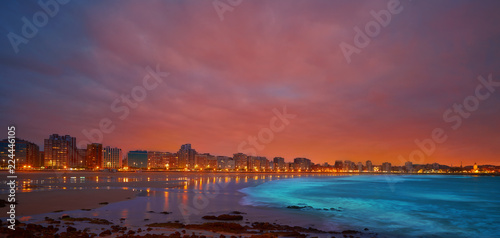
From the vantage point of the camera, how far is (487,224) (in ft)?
82.5

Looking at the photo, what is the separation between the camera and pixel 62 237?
1268cm

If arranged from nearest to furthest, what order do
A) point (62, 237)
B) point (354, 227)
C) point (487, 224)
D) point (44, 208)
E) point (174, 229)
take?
point (62, 237) < point (174, 229) < point (354, 227) < point (44, 208) < point (487, 224)

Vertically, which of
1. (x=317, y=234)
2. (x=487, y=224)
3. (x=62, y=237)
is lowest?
(x=487, y=224)

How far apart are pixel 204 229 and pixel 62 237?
667 centimetres

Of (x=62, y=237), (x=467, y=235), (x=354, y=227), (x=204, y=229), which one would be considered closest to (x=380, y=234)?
(x=354, y=227)

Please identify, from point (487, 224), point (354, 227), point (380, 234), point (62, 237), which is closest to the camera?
point (62, 237)

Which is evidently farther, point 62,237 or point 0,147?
point 0,147

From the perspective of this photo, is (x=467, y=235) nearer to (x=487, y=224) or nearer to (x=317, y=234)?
(x=487, y=224)

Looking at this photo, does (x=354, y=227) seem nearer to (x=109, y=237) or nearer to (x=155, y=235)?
(x=155, y=235)

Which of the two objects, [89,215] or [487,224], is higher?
[89,215]

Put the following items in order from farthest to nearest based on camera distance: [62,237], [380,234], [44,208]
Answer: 1. [44,208]
2. [380,234]
3. [62,237]

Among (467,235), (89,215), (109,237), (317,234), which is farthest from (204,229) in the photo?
(467,235)

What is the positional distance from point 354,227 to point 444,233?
A: 6774mm

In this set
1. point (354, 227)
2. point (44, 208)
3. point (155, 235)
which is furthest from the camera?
point (44, 208)
